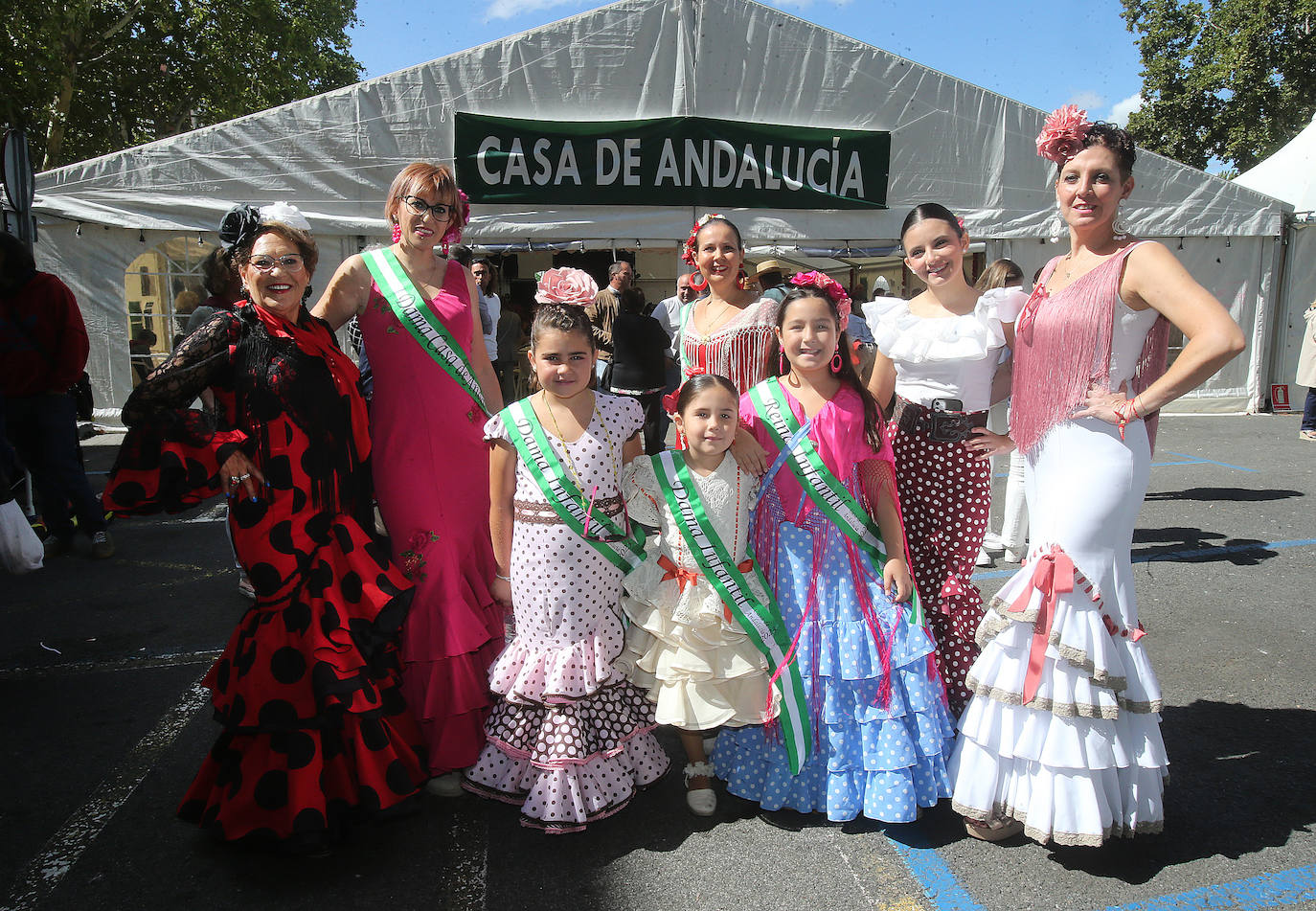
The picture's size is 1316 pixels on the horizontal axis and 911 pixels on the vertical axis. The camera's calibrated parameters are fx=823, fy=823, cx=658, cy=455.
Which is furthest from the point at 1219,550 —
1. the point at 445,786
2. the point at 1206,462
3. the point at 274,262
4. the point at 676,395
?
the point at 274,262

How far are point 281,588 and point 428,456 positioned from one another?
63cm

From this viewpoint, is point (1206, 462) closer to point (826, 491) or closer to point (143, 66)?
point (826, 491)

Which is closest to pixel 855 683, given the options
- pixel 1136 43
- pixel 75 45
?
pixel 75 45

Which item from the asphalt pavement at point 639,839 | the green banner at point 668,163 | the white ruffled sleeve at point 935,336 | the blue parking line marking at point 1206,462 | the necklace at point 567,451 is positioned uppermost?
Answer: the green banner at point 668,163

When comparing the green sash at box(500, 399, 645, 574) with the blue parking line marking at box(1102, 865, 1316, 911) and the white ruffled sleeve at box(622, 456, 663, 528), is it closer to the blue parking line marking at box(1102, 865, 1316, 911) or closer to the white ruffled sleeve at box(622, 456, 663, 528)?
the white ruffled sleeve at box(622, 456, 663, 528)

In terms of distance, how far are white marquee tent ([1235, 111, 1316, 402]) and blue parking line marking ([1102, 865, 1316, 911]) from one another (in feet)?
39.4

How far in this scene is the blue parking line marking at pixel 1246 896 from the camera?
7.11ft

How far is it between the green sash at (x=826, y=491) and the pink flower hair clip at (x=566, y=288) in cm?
68

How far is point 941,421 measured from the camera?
2.80 m

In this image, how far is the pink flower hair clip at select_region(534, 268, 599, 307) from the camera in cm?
254

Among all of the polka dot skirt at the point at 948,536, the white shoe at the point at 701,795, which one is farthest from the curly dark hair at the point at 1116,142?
the white shoe at the point at 701,795

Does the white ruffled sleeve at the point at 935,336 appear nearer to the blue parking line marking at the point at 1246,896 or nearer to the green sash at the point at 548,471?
the green sash at the point at 548,471

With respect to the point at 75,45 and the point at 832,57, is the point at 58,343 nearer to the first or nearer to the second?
the point at 832,57

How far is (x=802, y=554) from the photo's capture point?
259cm
